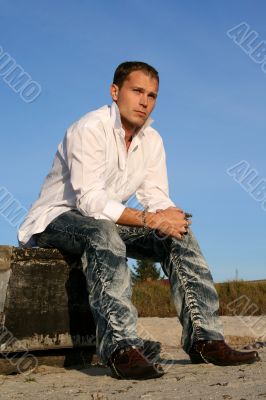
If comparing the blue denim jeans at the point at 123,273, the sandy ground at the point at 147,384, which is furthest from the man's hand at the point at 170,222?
the sandy ground at the point at 147,384

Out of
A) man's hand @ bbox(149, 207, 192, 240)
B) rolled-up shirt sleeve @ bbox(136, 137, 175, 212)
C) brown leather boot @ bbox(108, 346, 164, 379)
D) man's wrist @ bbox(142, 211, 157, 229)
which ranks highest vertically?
rolled-up shirt sleeve @ bbox(136, 137, 175, 212)

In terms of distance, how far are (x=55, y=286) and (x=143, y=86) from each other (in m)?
1.37

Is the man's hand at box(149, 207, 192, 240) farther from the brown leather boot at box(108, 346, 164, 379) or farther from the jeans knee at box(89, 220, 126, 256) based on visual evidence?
the brown leather boot at box(108, 346, 164, 379)

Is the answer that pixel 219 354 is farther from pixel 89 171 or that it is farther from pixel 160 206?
pixel 89 171

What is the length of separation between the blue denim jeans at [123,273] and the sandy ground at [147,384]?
194mm

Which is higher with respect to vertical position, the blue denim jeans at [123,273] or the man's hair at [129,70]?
the man's hair at [129,70]

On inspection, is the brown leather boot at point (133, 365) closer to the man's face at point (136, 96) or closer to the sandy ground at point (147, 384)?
the sandy ground at point (147, 384)

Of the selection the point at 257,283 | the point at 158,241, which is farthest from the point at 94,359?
the point at 257,283

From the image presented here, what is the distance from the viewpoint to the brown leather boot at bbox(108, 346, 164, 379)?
281 cm

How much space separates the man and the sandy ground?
105mm

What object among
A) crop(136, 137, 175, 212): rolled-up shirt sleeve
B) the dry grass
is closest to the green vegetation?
the dry grass

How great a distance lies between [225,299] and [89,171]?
790cm

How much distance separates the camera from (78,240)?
10.4 feet

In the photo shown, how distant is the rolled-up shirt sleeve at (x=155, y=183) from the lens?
3.85 metres
